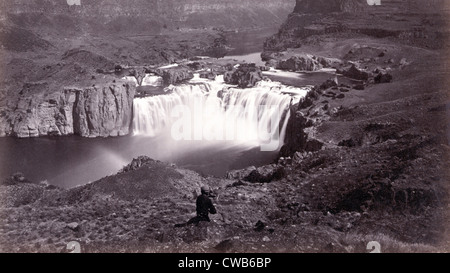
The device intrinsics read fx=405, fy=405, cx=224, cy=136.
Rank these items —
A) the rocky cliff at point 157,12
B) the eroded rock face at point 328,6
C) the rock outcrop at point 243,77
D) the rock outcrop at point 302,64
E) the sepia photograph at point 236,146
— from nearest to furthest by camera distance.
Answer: the sepia photograph at point 236,146
the rock outcrop at point 243,77
the rock outcrop at point 302,64
the eroded rock face at point 328,6
the rocky cliff at point 157,12

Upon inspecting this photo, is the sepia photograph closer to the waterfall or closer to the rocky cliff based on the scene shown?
the waterfall

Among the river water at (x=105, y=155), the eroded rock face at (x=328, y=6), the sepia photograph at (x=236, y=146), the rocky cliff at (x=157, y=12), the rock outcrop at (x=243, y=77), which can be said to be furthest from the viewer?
the rocky cliff at (x=157, y=12)

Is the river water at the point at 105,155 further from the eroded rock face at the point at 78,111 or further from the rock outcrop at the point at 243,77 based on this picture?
the rock outcrop at the point at 243,77

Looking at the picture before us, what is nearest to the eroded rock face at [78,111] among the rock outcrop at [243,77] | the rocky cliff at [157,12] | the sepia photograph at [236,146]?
the sepia photograph at [236,146]

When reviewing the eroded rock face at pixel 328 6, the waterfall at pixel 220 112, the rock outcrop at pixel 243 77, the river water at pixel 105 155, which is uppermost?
the eroded rock face at pixel 328 6
